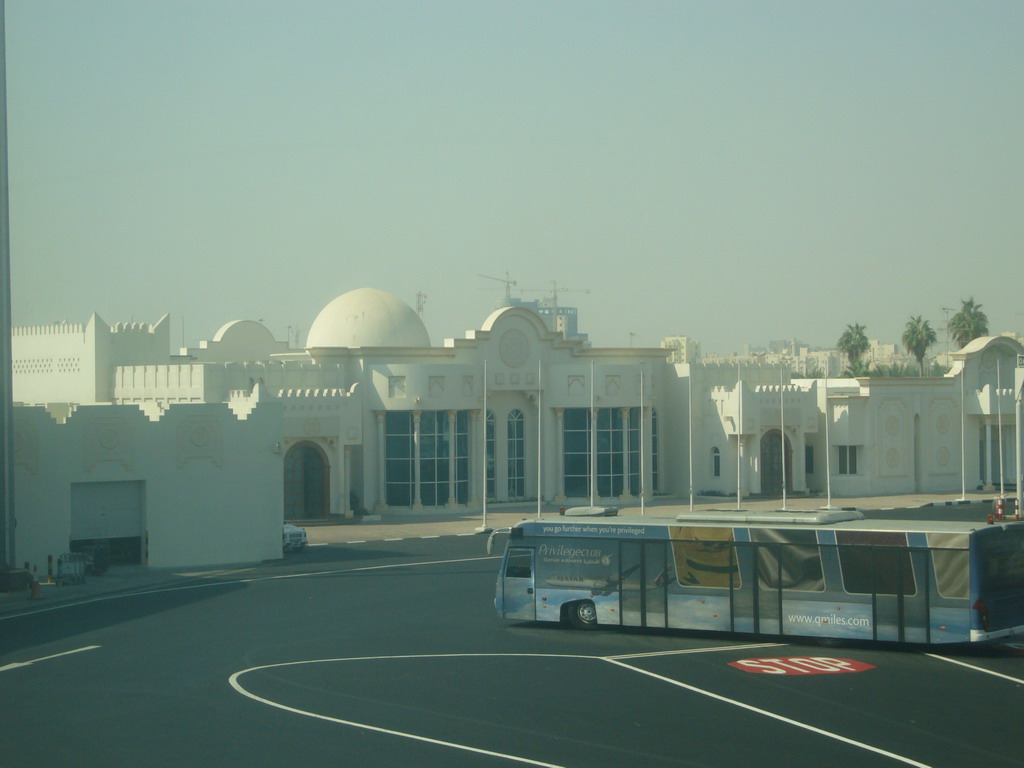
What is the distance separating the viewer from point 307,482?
52.8m

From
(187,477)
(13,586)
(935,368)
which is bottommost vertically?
(13,586)

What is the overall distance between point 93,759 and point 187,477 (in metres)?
23.4

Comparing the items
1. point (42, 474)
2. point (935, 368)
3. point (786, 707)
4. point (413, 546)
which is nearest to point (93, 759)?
point (786, 707)

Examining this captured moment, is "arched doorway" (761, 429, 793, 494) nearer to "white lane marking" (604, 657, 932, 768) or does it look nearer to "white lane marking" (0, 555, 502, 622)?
"white lane marking" (0, 555, 502, 622)

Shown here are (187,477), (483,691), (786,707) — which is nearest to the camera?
(786,707)

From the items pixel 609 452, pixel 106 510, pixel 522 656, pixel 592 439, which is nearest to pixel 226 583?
pixel 106 510

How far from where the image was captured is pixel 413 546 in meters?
42.4

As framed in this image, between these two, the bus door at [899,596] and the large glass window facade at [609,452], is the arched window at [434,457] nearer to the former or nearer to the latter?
the large glass window facade at [609,452]

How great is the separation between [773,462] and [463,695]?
4590 centimetres

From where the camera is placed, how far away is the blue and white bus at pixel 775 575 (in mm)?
20812

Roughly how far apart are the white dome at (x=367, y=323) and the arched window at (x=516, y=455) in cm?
583

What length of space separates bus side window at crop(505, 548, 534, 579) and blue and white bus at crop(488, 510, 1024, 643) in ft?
0.07

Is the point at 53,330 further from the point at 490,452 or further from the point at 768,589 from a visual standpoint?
the point at 768,589

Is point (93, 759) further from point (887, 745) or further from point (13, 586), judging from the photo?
point (13, 586)
